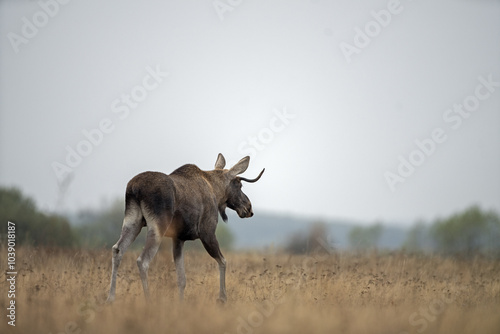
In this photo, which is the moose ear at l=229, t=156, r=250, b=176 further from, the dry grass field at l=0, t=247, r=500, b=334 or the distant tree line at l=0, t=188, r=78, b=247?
the distant tree line at l=0, t=188, r=78, b=247

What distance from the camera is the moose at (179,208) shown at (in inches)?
336

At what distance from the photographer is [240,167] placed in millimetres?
11211

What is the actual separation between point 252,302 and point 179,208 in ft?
5.90

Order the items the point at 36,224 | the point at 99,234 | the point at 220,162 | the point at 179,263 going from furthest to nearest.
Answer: the point at 99,234 < the point at 36,224 < the point at 220,162 < the point at 179,263

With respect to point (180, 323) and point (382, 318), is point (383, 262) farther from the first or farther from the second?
point (180, 323)

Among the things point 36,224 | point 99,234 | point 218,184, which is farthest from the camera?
point 99,234

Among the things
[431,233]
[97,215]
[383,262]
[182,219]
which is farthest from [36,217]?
[431,233]

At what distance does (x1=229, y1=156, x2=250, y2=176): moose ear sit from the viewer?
11164 millimetres

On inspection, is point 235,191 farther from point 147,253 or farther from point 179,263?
point 147,253

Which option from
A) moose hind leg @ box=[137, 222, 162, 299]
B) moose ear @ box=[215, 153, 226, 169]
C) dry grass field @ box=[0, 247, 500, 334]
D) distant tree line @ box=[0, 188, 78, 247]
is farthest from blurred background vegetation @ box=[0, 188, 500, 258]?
moose hind leg @ box=[137, 222, 162, 299]

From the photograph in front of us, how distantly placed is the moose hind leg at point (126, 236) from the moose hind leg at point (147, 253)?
26 cm

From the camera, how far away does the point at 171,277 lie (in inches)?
423

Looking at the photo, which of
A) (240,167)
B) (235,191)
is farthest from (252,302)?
(240,167)

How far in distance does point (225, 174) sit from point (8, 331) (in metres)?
5.50
